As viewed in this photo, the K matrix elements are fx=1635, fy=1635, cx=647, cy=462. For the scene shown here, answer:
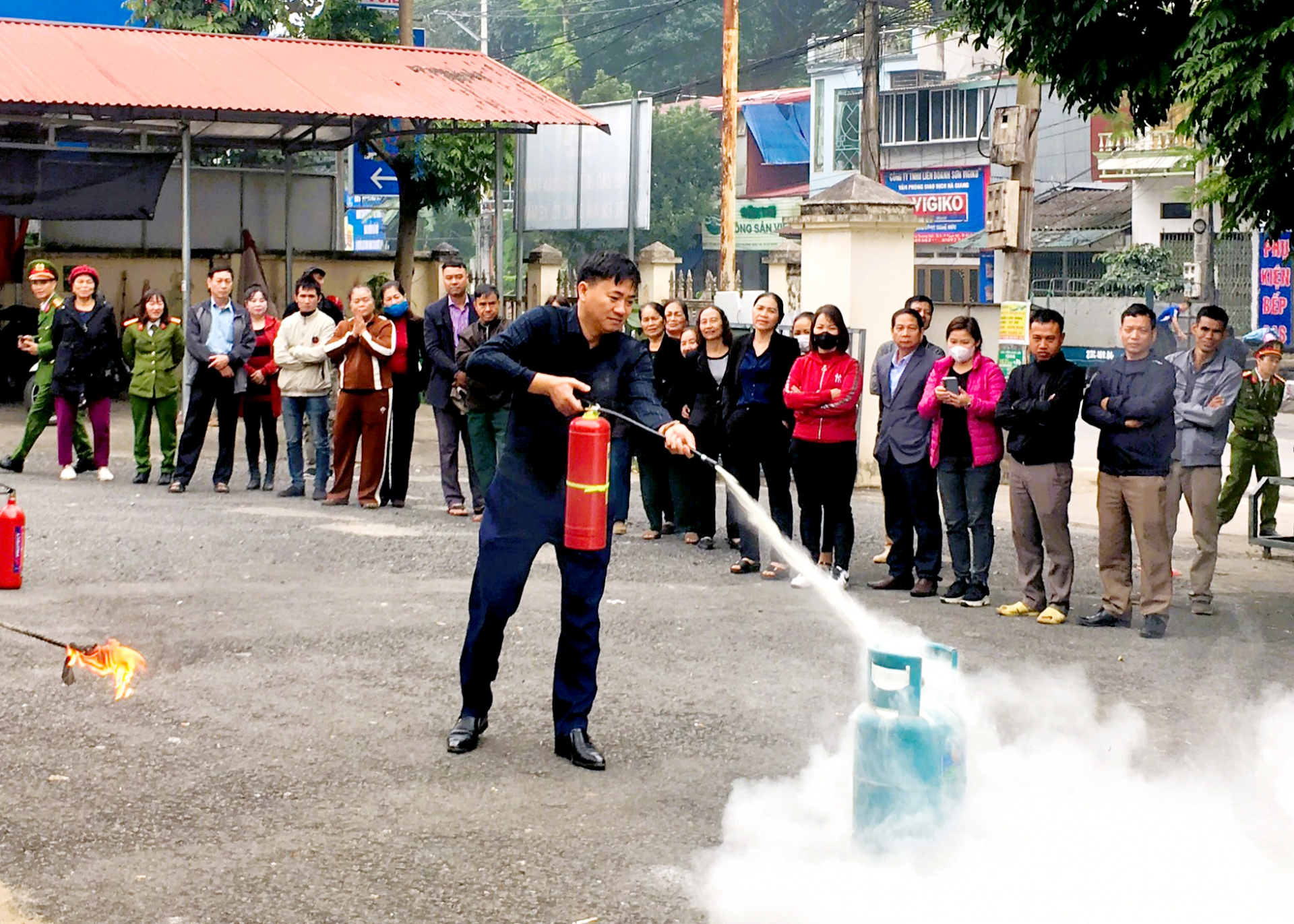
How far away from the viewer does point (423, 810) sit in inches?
227

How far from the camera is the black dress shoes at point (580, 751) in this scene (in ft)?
20.5

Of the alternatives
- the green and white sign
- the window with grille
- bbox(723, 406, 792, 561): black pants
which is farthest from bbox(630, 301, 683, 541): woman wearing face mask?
the green and white sign

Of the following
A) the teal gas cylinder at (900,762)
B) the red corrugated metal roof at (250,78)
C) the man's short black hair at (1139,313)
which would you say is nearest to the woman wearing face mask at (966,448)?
the man's short black hair at (1139,313)

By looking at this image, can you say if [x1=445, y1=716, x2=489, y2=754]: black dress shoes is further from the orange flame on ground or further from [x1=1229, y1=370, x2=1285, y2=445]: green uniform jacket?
[x1=1229, y1=370, x2=1285, y2=445]: green uniform jacket

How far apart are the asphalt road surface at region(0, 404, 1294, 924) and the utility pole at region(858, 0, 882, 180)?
24.2m

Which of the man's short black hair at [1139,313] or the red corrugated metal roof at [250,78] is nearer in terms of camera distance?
the man's short black hair at [1139,313]

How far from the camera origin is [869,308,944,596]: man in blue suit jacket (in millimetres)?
10211

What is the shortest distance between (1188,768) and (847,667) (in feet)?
6.60

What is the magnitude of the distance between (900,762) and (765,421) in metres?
5.78

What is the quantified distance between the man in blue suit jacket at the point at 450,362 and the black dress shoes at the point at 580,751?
6.20 meters

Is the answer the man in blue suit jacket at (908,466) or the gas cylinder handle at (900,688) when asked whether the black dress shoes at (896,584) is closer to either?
the man in blue suit jacket at (908,466)

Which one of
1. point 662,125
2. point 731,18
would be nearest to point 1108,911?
point 731,18

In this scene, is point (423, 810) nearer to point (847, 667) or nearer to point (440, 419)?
point (847, 667)

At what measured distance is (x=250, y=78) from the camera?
63.1ft
